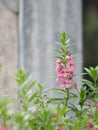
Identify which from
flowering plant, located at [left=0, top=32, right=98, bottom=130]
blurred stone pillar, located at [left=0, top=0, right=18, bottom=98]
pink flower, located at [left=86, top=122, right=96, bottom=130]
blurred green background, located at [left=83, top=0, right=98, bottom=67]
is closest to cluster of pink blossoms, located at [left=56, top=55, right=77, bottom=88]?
flowering plant, located at [left=0, top=32, right=98, bottom=130]

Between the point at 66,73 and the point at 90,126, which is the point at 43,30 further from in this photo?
the point at 90,126

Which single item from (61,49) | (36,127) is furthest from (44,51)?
(36,127)

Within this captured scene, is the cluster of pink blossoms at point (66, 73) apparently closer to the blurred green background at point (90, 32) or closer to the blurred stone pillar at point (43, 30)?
the blurred stone pillar at point (43, 30)

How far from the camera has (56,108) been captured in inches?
89.4

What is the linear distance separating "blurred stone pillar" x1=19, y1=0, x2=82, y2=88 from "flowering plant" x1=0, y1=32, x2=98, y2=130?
8.25ft

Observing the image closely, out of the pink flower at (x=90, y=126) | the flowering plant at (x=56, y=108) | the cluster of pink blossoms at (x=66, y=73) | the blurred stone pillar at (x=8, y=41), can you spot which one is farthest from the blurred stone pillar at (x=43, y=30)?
the pink flower at (x=90, y=126)

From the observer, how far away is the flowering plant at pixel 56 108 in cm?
209

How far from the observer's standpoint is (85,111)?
2.39 metres

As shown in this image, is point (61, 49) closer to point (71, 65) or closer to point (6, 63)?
point (71, 65)

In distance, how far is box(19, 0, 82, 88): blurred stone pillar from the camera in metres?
5.14

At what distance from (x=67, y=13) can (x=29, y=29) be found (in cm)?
34

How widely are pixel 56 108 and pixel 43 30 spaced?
295 cm

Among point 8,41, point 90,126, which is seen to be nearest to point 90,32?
point 8,41

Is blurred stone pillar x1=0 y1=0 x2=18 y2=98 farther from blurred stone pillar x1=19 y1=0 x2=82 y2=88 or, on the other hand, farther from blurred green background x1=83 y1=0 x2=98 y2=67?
blurred green background x1=83 y1=0 x2=98 y2=67
